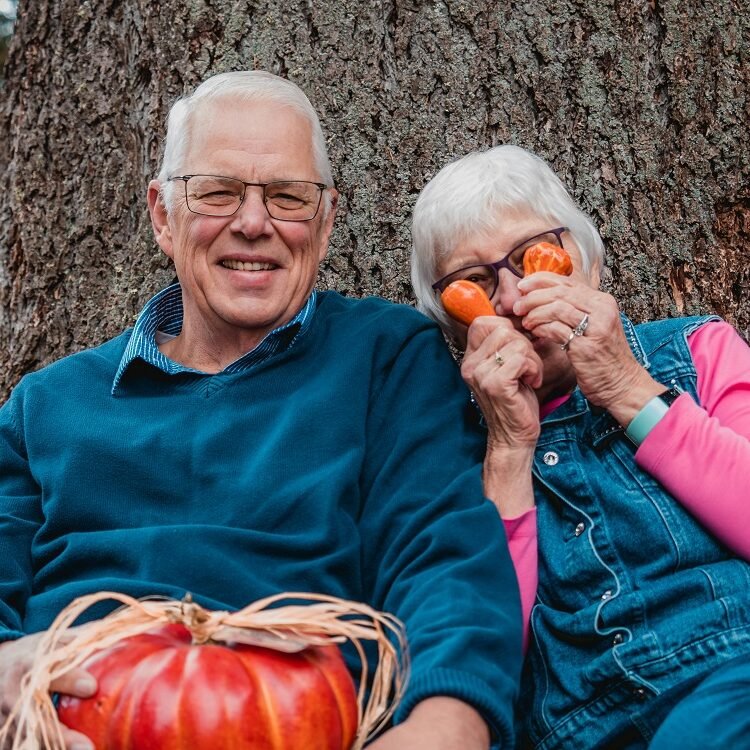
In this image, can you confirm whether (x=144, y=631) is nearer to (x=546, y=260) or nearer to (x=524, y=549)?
(x=524, y=549)

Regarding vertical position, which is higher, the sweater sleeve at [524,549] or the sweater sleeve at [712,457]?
the sweater sleeve at [712,457]

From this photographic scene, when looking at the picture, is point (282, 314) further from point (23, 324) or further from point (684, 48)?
point (684, 48)

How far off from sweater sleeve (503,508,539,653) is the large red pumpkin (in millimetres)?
746

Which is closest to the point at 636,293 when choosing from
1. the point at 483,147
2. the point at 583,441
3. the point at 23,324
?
the point at 483,147

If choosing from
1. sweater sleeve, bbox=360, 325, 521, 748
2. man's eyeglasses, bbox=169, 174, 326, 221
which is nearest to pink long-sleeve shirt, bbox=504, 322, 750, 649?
sweater sleeve, bbox=360, 325, 521, 748

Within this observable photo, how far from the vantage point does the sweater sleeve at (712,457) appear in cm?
229

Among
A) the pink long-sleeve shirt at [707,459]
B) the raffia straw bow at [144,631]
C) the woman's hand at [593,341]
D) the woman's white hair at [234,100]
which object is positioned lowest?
the raffia straw bow at [144,631]

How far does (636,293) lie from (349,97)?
44.3 inches

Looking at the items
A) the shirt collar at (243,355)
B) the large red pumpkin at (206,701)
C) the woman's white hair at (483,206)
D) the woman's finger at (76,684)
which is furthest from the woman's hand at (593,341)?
the woman's finger at (76,684)

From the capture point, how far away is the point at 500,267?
102 inches

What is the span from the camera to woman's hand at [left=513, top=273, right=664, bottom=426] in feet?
7.99

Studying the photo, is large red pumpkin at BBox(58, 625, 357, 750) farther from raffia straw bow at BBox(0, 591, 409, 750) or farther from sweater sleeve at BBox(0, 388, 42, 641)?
sweater sleeve at BBox(0, 388, 42, 641)

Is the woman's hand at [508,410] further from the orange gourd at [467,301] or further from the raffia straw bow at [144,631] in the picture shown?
the raffia straw bow at [144,631]

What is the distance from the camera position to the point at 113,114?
11.8 ft
